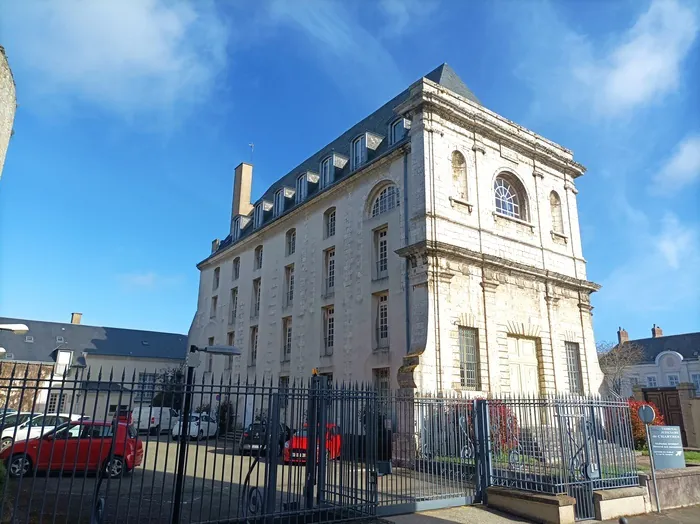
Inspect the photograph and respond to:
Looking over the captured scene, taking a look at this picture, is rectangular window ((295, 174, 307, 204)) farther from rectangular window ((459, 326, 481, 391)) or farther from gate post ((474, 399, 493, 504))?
gate post ((474, 399, 493, 504))

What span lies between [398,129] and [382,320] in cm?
734

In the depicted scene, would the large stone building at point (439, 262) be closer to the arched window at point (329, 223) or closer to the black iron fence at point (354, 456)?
the arched window at point (329, 223)

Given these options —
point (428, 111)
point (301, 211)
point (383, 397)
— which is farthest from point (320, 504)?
point (301, 211)

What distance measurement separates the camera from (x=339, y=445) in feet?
27.3

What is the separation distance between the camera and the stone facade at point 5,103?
6863mm

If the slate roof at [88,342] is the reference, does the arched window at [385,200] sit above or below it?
above

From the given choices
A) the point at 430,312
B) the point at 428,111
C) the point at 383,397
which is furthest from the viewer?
the point at 428,111

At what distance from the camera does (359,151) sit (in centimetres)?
2175

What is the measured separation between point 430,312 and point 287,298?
1042 cm

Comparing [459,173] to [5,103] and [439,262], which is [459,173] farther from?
[5,103]

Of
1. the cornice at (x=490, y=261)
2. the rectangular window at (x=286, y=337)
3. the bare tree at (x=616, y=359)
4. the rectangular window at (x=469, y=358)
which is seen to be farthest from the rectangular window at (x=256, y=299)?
the bare tree at (x=616, y=359)

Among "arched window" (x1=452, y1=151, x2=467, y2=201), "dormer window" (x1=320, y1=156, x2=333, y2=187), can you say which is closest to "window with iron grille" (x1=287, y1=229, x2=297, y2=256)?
"dormer window" (x1=320, y1=156, x2=333, y2=187)

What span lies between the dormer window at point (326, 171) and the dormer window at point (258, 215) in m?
6.93

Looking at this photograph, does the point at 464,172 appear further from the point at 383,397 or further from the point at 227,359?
the point at 227,359
